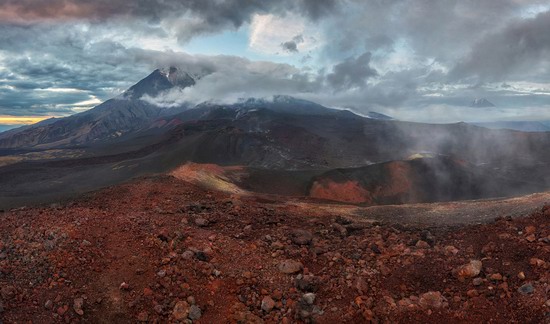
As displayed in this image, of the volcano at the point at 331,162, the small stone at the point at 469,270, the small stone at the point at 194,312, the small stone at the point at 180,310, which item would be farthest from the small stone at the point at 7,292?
the volcano at the point at 331,162

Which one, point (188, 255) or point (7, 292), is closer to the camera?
point (7, 292)

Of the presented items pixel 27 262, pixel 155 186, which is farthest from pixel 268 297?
pixel 155 186

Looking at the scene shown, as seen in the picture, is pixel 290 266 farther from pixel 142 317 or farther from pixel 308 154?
pixel 308 154

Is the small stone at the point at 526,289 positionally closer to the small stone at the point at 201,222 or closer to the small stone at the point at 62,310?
the small stone at the point at 201,222

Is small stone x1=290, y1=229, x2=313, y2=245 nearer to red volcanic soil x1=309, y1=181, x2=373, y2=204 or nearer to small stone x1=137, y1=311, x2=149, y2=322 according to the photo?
small stone x1=137, y1=311, x2=149, y2=322

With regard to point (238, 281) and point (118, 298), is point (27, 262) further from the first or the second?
point (238, 281)

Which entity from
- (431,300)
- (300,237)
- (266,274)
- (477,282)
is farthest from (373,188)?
(431,300)

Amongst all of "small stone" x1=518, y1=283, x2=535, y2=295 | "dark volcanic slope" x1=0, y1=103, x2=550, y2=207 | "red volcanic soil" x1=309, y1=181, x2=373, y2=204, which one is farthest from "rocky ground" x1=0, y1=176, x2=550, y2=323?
"red volcanic soil" x1=309, y1=181, x2=373, y2=204
